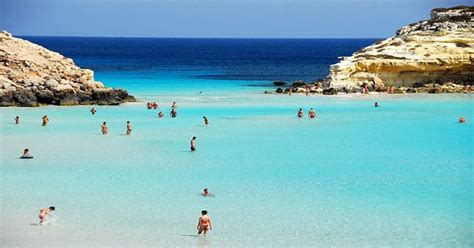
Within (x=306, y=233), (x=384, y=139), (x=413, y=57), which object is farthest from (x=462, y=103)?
(x=306, y=233)

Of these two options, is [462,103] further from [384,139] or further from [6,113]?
[6,113]

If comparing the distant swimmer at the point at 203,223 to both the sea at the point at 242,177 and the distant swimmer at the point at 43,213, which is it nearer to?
the sea at the point at 242,177

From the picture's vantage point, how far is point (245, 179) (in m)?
24.2

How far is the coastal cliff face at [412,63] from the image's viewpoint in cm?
5253

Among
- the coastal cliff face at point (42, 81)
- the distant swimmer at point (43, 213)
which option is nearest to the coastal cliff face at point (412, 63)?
the coastal cliff face at point (42, 81)

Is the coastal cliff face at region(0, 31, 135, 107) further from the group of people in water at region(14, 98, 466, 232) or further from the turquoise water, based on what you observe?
the group of people in water at region(14, 98, 466, 232)

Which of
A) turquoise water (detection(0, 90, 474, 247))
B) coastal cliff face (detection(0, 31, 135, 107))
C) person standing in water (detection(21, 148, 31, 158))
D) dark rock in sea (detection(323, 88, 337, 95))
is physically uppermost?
coastal cliff face (detection(0, 31, 135, 107))

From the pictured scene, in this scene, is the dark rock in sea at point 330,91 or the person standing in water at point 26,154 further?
the dark rock in sea at point 330,91

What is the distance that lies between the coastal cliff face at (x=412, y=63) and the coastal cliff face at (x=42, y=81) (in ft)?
48.6

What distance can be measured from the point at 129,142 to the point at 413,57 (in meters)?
26.1

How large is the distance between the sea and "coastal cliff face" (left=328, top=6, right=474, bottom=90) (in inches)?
339

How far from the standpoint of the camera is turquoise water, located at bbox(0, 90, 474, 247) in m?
18.2

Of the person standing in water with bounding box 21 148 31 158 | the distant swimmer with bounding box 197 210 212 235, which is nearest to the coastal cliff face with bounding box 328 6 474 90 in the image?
the person standing in water with bounding box 21 148 31 158

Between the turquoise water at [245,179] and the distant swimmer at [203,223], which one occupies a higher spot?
the distant swimmer at [203,223]
